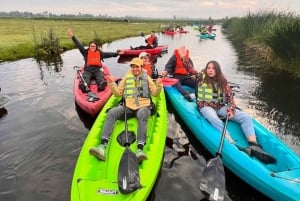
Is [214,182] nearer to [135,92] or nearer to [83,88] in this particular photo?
[135,92]

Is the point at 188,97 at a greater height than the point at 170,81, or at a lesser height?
lesser

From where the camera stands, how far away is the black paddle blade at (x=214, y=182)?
13.8 ft

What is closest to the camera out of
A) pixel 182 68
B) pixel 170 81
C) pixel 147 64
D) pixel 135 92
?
pixel 135 92

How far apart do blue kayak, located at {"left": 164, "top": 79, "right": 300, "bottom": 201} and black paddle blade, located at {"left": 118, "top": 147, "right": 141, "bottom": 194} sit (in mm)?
1860

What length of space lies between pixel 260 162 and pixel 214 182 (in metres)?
1.27

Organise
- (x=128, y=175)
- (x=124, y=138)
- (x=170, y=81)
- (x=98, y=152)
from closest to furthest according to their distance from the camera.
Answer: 1. (x=128, y=175)
2. (x=98, y=152)
3. (x=124, y=138)
4. (x=170, y=81)

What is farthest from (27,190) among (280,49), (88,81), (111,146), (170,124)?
(280,49)

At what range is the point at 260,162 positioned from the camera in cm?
520

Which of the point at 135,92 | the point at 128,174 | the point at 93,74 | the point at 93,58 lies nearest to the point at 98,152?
the point at 128,174

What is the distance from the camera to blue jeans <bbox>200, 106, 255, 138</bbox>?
20.0 feet

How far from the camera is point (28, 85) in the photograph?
1238 centimetres

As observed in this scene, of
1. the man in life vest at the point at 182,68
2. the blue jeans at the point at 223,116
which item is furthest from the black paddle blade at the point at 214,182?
the man in life vest at the point at 182,68

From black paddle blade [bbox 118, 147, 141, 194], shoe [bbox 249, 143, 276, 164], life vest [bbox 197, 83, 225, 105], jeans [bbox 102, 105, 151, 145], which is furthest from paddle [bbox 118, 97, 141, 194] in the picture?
life vest [bbox 197, 83, 225, 105]

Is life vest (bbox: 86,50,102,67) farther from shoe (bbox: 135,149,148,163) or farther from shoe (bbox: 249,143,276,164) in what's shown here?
shoe (bbox: 249,143,276,164)
